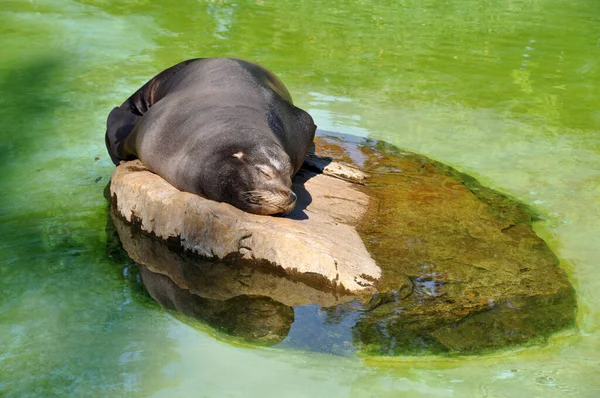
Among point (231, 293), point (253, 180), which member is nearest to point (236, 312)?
point (231, 293)

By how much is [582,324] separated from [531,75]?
6031mm

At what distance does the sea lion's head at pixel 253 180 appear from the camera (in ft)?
16.4

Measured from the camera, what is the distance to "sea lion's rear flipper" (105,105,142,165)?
6227mm

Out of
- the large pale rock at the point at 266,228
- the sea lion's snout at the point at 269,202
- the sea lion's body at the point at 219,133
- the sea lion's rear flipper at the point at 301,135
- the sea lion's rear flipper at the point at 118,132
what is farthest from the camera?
the sea lion's rear flipper at the point at 118,132

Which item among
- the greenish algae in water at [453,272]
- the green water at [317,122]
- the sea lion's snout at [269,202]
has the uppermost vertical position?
the sea lion's snout at [269,202]

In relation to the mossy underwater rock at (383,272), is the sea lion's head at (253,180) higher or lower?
higher

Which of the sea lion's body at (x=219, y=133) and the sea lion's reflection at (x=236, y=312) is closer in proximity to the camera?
the sea lion's reflection at (x=236, y=312)

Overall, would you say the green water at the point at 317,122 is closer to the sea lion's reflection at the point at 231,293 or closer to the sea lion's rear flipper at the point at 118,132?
the sea lion's reflection at the point at 231,293

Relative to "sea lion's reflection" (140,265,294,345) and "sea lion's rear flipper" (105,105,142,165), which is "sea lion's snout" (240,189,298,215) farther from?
"sea lion's rear flipper" (105,105,142,165)

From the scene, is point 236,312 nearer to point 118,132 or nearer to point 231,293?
point 231,293

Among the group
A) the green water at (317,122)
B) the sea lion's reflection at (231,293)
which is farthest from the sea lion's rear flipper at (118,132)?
the sea lion's reflection at (231,293)

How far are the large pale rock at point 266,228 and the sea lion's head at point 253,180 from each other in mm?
115

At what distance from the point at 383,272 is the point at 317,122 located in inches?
130

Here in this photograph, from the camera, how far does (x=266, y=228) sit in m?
4.73
